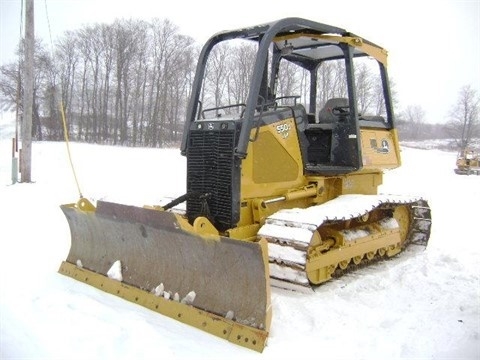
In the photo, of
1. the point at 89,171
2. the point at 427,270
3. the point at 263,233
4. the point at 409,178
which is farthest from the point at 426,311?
the point at 409,178

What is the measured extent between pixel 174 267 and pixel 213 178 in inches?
42.3

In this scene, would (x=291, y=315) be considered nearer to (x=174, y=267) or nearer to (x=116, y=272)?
(x=174, y=267)

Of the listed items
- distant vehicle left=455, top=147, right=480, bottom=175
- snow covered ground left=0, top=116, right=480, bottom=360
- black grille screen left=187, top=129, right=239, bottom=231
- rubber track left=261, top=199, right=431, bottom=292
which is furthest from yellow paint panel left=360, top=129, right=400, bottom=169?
distant vehicle left=455, top=147, right=480, bottom=175

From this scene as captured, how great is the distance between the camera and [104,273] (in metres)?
5.20

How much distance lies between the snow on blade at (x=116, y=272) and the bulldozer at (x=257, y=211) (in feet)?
0.04

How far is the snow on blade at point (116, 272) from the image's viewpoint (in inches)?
197

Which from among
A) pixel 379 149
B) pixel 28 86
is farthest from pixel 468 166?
pixel 28 86

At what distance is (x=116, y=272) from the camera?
505 cm

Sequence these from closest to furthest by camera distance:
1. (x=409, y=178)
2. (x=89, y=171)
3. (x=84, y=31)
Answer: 1. (x=89, y=171)
2. (x=409, y=178)
3. (x=84, y=31)

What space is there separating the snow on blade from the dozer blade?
0.01 meters

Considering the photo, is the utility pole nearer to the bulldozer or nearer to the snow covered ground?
the snow covered ground

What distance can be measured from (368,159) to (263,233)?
2.17 metres

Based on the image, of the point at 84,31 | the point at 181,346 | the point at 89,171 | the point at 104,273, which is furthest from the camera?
the point at 84,31

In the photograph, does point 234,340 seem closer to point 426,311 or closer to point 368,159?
point 426,311
